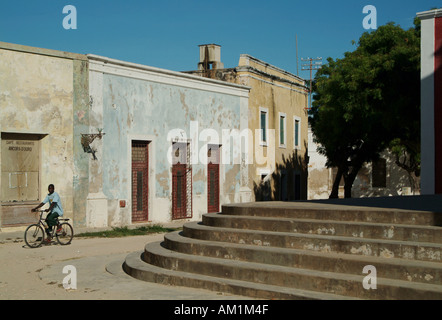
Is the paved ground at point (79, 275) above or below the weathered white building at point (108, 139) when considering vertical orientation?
below

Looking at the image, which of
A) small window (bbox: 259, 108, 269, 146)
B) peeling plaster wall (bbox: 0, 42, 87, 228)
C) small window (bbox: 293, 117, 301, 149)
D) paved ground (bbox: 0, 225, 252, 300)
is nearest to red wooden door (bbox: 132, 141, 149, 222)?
peeling plaster wall (bbox: 0, 42, 87, 228)

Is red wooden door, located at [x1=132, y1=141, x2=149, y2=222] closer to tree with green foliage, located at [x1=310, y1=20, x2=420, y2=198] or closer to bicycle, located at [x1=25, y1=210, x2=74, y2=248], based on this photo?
bicycle, located at [x1=25, y1=210, x2=74, y2=248]

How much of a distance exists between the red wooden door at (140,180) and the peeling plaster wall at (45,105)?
2974mm

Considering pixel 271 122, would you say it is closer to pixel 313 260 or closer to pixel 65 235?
pixel 65 235

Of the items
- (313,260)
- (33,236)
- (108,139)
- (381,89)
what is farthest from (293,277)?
(381,89)

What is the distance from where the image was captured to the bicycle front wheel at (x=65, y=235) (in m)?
15.5

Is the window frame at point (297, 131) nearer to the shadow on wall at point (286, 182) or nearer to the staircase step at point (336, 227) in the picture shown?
the shadow on wall at point (286, 182)

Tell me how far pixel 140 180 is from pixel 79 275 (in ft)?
39.4

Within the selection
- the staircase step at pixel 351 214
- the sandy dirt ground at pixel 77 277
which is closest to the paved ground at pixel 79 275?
the sandy dirt ground at pixel 77 277

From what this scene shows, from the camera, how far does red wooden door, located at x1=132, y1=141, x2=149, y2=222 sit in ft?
71.9

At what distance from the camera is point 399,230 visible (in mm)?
8547

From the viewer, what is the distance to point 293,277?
820cm

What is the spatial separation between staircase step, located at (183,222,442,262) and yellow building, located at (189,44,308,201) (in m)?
18.1
